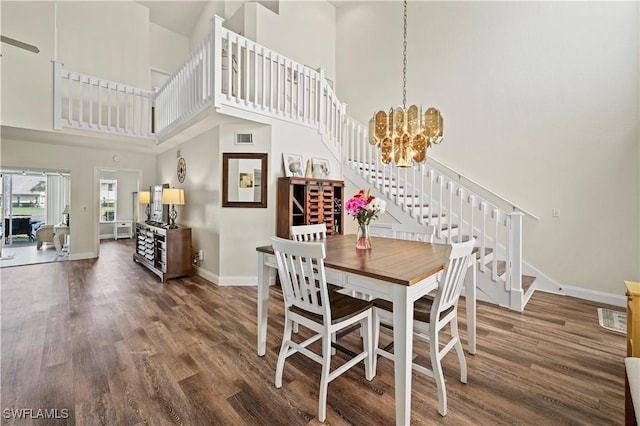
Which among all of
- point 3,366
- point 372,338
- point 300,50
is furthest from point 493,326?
point 300,50

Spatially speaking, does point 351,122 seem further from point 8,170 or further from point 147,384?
point 8,170

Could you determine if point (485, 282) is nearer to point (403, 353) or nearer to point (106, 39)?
point (403, 353)

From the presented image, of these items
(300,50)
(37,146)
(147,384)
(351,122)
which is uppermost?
(300,50)

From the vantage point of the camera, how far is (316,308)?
5.64 feet

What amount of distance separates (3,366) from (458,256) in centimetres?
329

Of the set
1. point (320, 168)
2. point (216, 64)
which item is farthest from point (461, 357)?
point (216, 64)

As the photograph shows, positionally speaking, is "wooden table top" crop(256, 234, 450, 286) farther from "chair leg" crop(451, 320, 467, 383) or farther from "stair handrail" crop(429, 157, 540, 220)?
"stair handrail" crop(429, 157, 540, 220)

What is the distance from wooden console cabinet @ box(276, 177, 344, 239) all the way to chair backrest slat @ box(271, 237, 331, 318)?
2167 millimetres

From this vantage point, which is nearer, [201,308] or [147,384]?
[147,384]

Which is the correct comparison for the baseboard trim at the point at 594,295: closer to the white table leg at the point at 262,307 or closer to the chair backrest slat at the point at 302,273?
the chair backrest slat at the point at 302,273

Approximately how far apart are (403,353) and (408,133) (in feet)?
6.18

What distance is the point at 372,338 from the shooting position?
2.02m

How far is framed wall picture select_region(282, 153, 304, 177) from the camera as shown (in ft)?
14.0

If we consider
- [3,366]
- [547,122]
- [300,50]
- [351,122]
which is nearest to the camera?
[3,366]
